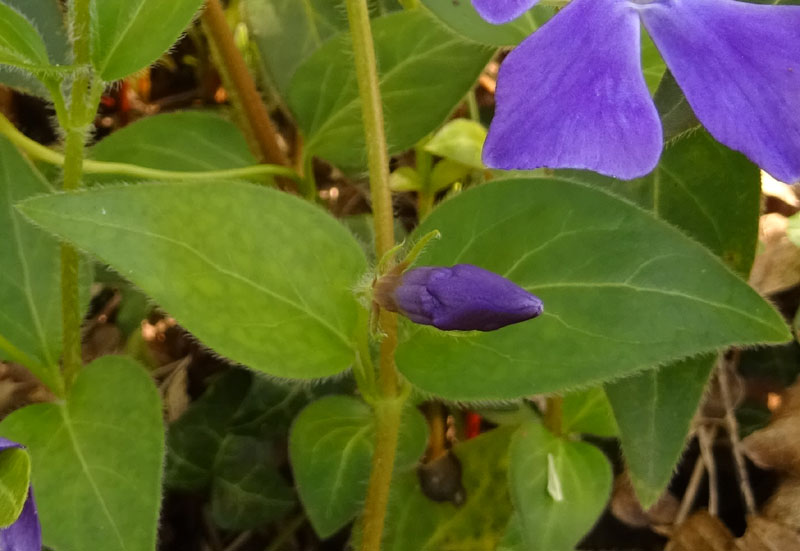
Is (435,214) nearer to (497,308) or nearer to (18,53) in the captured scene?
(497,308)

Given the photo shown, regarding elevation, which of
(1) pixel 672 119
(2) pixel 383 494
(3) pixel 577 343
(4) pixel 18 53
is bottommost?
(2) pixel 383 494

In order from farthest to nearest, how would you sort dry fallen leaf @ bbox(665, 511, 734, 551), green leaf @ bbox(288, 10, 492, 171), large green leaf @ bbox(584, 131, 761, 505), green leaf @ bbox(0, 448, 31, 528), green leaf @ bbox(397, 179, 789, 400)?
dry fallen leaf @ bbox(665, 511, 734, 551), green leaf @ bbox(288, 10, 492, 171), large green leaf @ bbox(584, 131, 761, 505), green leaf @ bbox(397, 179, 789, 400), green leaf @ bbox(0, 448, 31, 528)

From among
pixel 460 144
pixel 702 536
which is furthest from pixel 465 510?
pixel 460 144

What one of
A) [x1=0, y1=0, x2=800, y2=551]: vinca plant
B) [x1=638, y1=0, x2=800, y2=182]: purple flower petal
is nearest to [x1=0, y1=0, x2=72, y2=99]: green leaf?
[x1=0, y1=0, x2=800, y2=551]: vinca plant

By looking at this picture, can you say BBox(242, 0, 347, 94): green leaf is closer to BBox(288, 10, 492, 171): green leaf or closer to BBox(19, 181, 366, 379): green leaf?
BBox(288, 10, 492, 171): green leaf

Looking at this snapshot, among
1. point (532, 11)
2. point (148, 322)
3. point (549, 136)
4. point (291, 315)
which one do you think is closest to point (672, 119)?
point (532, 11)

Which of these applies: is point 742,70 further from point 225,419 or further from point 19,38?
point 225,419

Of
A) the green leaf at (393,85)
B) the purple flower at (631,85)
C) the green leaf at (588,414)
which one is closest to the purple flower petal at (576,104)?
the purple flower at (631,85)
